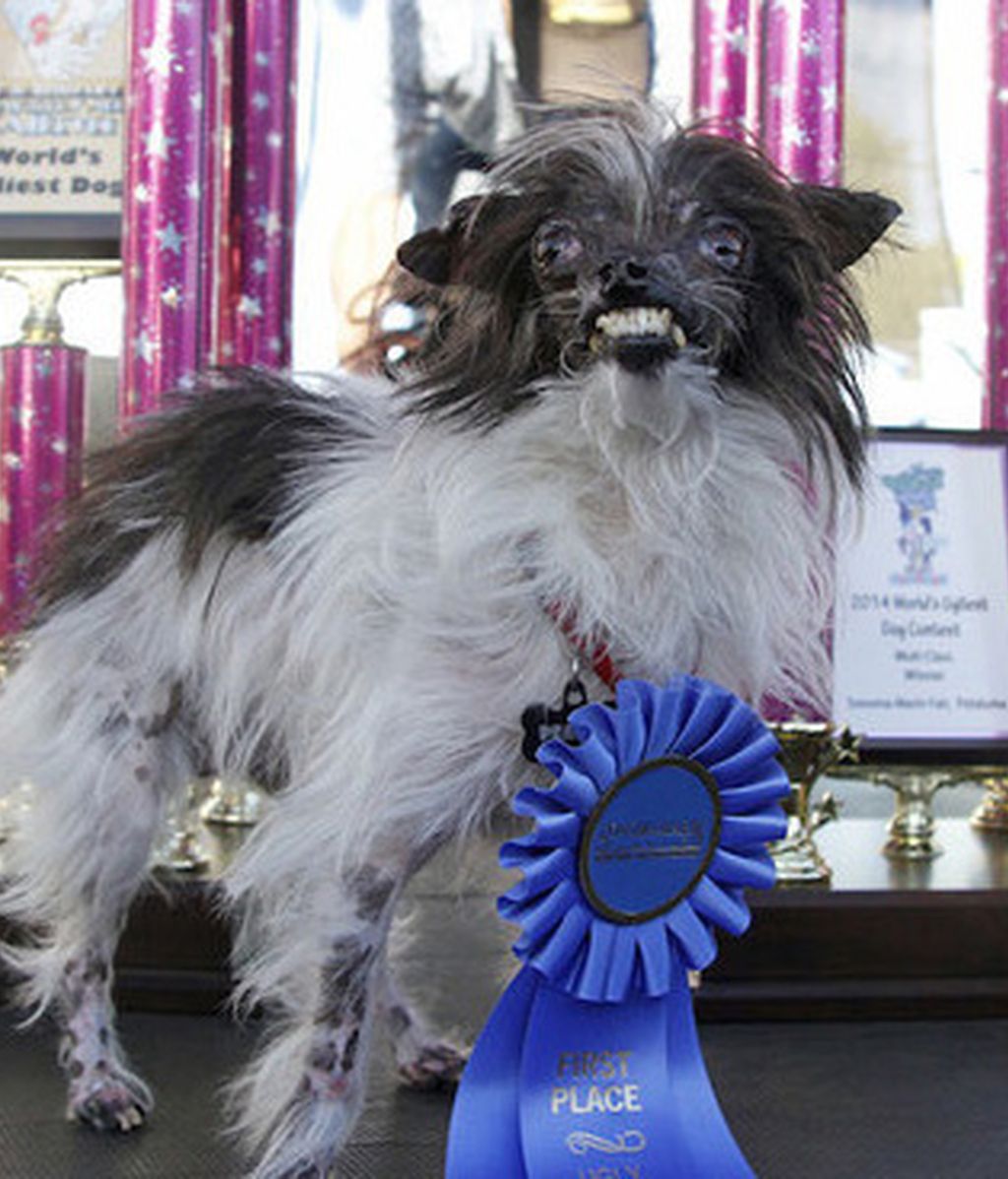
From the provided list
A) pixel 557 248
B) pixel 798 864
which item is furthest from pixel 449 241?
pixel 798 864

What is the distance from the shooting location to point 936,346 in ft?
10.6

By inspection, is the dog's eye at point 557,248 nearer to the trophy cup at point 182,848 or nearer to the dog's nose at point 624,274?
the dog's nose at point 624,274

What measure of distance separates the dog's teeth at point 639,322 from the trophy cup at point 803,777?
0.80 m

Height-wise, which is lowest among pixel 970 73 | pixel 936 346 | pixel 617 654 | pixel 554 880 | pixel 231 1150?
pixel 231 1150

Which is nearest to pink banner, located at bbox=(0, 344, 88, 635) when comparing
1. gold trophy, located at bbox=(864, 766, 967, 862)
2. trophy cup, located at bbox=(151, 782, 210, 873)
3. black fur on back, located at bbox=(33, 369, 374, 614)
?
trophy cup, located at bbox=(151, 782, 210, 873)

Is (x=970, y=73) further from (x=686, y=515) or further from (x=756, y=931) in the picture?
(x=686, y=515)

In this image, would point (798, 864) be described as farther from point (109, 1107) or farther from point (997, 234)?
point (997, 234)

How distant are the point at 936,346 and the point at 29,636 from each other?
7.36ft

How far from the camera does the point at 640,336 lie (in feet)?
3.39

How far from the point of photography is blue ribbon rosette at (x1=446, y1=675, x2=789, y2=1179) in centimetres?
109

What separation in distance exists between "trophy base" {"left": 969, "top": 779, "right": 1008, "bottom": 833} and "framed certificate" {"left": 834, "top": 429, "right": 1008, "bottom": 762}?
33cm

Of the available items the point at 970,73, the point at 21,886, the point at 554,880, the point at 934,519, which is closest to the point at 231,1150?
the point at 21,886

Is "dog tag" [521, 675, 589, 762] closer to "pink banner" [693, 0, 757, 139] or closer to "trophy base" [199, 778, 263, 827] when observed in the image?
"trophy base" [199, 778, 263, 827]

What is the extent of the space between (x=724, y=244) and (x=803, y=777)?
85 cm
